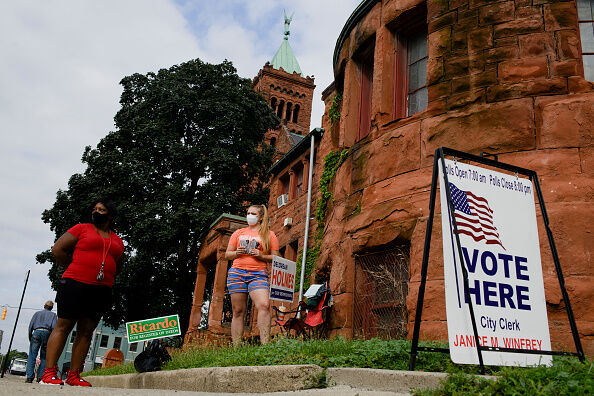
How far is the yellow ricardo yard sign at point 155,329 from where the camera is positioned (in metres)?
6.38

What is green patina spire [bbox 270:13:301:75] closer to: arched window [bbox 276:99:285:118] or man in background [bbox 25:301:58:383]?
arched window [bbox 276:99:285:118]

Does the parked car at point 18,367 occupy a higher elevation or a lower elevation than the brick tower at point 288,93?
lower

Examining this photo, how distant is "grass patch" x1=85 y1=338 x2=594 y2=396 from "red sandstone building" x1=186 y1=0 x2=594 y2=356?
1617mm

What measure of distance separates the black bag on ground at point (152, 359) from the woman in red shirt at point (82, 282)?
3.78 ft

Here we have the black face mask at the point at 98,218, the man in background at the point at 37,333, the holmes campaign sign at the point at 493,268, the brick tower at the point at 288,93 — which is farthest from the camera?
the brick tower at the point at 288,93

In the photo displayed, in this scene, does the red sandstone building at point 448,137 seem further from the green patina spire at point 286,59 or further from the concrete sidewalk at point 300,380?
the green patina spire at point 286,59

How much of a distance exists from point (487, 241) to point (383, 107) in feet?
15.8

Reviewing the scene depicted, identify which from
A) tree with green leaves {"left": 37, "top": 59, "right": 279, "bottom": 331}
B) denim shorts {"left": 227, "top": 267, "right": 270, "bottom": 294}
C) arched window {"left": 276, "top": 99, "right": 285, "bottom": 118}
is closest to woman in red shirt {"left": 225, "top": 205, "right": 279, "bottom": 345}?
denim shorts {"left": 227, "top": 267, "right": 270, "bottom": 294}

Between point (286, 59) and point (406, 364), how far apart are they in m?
68.4

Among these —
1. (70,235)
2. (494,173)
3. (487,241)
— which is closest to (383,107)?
(494,173)

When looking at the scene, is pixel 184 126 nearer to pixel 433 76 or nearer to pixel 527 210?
pixel 433 76

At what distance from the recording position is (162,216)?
23078mm

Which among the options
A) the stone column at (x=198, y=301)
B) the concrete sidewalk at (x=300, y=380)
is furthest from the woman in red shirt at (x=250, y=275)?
the stone column at (x=198, y=301)

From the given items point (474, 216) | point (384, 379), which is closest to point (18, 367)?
point (384, 379)
